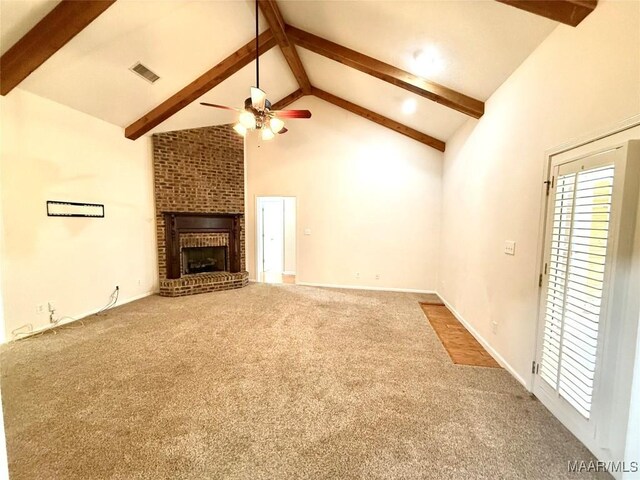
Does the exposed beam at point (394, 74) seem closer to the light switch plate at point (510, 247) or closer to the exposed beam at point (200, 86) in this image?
the exposed beam at point (200, 86)

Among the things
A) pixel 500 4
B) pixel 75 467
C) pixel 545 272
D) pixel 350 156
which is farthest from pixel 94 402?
pixel 350 156

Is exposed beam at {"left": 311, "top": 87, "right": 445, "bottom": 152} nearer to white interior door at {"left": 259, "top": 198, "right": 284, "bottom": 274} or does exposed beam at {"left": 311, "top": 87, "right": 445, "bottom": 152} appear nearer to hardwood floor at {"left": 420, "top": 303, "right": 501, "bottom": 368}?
white interior door at {"left": 259, "top": 198, "right": 284, "bottom": 274}

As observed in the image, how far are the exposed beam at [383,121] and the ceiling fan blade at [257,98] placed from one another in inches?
114

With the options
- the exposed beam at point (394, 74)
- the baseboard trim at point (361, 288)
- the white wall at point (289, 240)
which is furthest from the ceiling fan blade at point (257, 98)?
the white wall at point (289, 240)

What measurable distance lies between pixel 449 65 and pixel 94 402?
15.3ft

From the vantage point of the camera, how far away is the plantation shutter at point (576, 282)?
5.27 ft

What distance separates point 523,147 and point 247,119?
275 cm

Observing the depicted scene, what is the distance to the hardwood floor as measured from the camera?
8.98 feet

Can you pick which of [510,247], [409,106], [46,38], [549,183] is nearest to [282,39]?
[409,106]

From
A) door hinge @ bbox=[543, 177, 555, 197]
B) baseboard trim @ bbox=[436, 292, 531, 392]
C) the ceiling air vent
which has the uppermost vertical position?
the ceiling air vent

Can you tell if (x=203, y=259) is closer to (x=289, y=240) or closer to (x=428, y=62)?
(x=289, y=240)

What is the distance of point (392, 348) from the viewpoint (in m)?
2.94

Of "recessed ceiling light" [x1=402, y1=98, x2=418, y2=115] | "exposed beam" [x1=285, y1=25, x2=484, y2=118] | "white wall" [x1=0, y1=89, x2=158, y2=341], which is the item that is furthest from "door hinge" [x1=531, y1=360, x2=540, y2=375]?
"white wall" [x1=0, y1=89, x2=158, y2=341]

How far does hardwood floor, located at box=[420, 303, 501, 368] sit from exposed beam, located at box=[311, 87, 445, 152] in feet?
10.2
